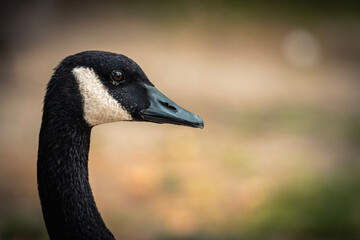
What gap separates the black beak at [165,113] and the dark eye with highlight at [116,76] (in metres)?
0.17

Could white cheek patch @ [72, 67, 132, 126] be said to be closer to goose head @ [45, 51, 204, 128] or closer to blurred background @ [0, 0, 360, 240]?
goose head @ [45, 51, 204, 128]

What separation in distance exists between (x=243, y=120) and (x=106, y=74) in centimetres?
541

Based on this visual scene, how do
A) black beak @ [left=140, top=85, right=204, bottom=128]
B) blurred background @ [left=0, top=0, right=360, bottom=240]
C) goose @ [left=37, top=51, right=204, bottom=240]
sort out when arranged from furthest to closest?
blurred background @ [left=0, top=0, right=360, bottom=240]
black beak @ [left=140, top=85, right=204, bottom=128]
goose @ [left=37, top=51, right=204, bottom=240]

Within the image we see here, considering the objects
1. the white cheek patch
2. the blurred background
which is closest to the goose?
the white cheek patch

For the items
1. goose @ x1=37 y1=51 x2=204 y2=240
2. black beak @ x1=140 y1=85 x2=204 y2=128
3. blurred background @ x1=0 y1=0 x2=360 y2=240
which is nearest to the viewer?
goose @ x1=37 y1=51 x2=204 y2=240

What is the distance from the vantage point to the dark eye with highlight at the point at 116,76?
2.51m

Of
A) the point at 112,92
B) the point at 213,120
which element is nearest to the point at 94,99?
the point at 112,92

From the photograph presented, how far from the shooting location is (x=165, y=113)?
2594 mm

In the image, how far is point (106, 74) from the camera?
8.17 feet

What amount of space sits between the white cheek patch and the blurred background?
7.58ft

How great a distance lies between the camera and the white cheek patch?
8.04 ft

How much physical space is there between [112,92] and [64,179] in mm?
534

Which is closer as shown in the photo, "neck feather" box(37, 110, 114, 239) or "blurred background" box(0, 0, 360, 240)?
"neck feather" box(37, 110, 114, 239)

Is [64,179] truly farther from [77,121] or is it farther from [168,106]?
[168,106]
